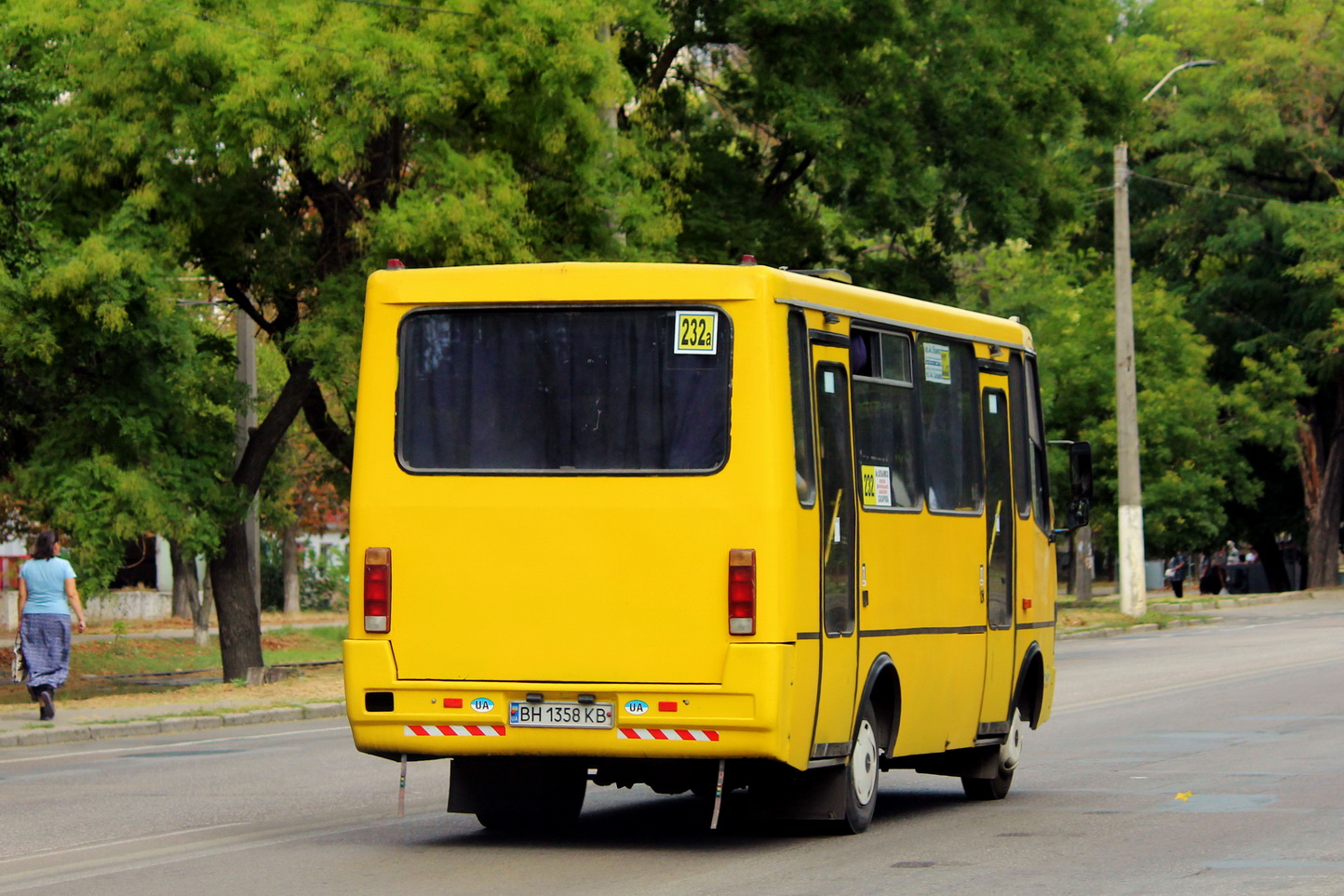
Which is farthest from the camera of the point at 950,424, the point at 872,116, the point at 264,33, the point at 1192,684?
the point at 872,116

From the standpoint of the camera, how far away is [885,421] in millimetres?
11680

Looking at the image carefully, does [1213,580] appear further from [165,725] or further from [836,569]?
[836,569]

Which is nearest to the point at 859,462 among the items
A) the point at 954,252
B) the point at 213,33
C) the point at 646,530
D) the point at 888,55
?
the point at 646,530

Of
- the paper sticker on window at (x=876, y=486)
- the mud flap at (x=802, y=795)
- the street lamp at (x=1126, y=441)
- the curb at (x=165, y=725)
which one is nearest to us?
the mud flap at (x=802, y=795)

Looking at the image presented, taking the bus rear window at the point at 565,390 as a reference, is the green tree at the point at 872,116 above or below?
above

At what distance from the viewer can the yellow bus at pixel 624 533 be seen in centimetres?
1025

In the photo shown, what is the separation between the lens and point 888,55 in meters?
31.5

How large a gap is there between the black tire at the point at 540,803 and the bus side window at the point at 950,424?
262 cm

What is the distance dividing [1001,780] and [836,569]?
10.7 ft

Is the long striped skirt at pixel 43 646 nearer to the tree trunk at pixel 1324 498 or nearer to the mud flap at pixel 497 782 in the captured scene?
the mud flap at pixel 497 782

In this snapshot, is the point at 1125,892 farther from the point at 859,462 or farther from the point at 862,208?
the point at 862,208

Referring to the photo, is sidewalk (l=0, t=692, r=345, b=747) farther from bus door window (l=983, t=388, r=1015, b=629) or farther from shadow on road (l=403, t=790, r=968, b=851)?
bus door window (l=983, t=388, r=1015, b=629)

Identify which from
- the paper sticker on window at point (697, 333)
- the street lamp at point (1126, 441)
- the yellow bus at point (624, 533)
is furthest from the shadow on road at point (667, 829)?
the street lamp at point (1126, 441)

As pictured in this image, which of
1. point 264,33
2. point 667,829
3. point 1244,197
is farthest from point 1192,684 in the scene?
point 1244,197
